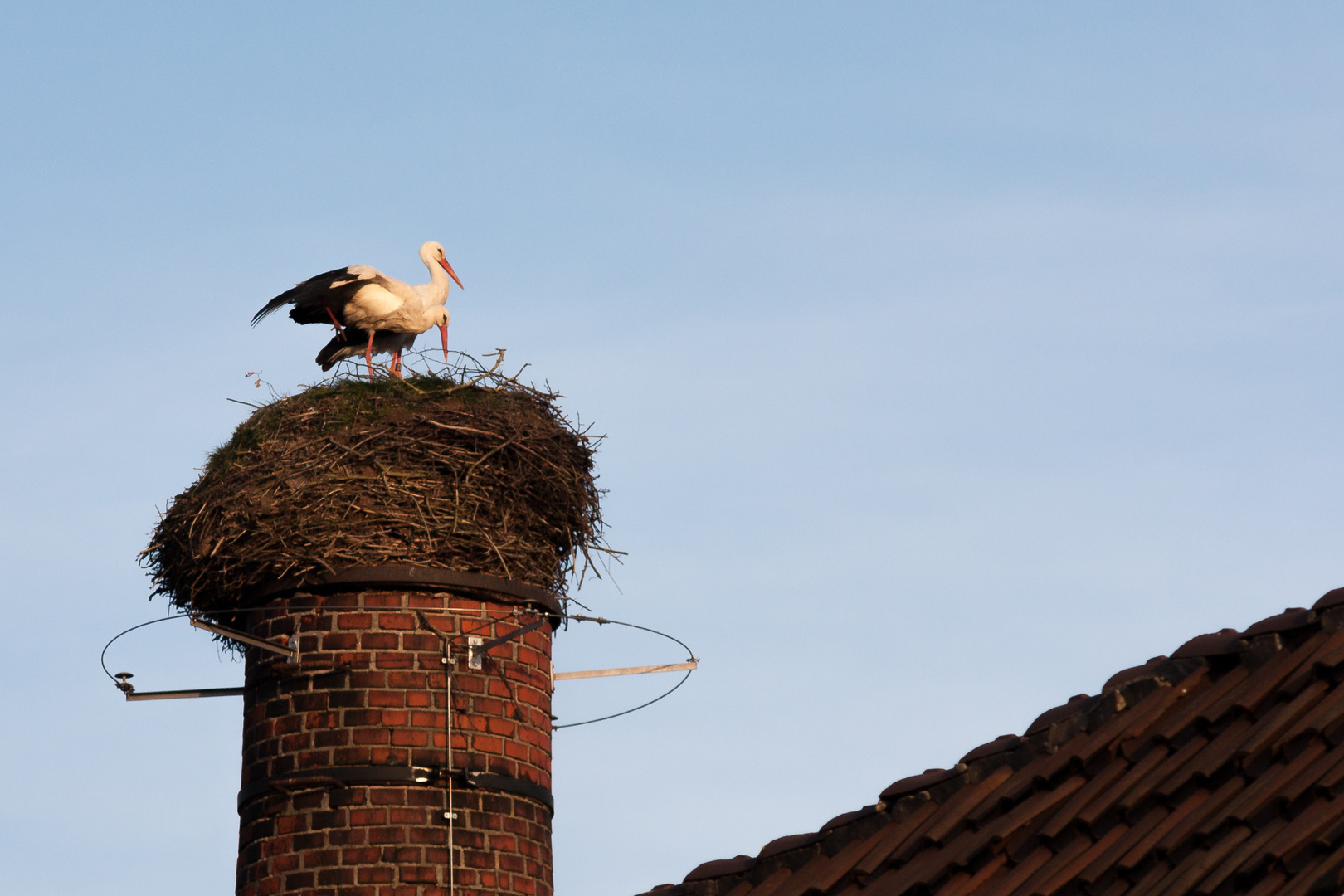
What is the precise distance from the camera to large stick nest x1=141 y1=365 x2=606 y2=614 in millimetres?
8977

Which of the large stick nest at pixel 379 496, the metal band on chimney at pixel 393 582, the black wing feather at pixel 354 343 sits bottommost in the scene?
the metal band on chimney at pixel 393 582

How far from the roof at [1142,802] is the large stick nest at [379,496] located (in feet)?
8.52

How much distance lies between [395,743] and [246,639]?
3.15ft

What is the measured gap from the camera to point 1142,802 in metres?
5.72

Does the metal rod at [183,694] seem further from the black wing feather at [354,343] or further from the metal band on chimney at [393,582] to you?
the black wing feather at [354,343]

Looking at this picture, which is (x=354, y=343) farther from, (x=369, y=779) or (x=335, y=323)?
(x=369, y=779)

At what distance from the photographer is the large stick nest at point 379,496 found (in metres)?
8.98

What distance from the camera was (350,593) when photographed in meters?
8.91

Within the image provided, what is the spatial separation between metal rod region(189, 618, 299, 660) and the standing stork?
367 cm

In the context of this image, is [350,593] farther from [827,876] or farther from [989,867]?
[989,867]

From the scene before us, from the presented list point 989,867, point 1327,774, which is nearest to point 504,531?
point 989,867

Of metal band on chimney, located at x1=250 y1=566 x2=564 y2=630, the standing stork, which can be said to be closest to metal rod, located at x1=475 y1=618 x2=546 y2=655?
metal band on chimney, located at x1=250 y1=566 x2=564 y2=630

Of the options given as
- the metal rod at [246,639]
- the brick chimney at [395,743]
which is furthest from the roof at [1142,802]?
the metal rod at [246,639]

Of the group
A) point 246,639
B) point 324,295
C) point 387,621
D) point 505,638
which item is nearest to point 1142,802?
point 505,638
